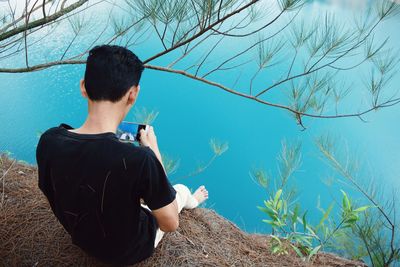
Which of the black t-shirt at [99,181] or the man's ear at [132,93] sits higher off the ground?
the man's ear at [132,93]

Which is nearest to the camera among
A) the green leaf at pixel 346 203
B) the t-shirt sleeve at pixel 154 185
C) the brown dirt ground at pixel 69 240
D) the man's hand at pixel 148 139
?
the t-shirt sleeve at pixel 154 185

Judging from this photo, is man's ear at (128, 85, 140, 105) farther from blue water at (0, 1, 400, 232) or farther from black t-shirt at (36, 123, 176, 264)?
blue water at (0, 1, 400, 232)

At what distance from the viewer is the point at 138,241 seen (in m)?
0.90

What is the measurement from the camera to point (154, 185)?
2.33 ft

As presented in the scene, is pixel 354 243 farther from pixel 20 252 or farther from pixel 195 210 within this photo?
pixel 20 252

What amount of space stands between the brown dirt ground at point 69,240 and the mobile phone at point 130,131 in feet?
1.19

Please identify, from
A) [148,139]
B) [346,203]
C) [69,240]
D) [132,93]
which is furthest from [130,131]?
[346,203]

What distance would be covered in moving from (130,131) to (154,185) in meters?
0.26

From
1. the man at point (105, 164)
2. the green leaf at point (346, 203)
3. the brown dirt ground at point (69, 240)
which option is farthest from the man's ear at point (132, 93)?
the green leaf at point (346, 203)

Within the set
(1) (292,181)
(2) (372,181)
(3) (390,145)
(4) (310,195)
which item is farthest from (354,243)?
(3) (390,145)

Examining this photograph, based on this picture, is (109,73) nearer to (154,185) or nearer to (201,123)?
(154,185)

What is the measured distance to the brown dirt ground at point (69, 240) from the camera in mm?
1080

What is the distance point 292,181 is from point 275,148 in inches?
25.5

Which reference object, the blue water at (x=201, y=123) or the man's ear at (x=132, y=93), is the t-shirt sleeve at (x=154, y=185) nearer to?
the man's ear at (x=132, y=93)
